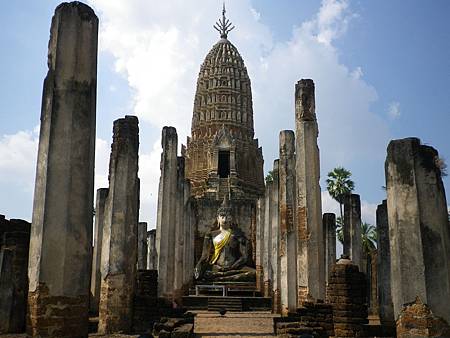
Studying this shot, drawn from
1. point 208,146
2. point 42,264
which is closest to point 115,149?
point 42,264

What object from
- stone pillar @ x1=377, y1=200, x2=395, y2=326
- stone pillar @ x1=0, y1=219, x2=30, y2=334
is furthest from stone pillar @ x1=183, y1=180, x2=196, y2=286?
stone pillar @ x1=0, y1=219, x2=30, y2=334

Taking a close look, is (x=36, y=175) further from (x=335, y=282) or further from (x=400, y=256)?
(x=335, y=282)

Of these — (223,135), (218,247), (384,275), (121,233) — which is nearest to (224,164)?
(223,135)

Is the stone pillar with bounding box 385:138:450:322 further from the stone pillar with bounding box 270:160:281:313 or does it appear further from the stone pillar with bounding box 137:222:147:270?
the stone pillar with bounding box 137:222:147:270

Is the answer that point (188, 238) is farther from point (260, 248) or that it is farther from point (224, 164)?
point (224, 164)

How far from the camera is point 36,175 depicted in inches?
312

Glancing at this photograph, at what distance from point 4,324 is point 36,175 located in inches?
141

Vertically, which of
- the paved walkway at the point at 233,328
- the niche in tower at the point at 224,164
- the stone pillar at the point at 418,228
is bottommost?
the paved walkway at the point at 233,328

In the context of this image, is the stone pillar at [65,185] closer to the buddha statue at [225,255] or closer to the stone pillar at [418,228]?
the stone pillar at [418,228]

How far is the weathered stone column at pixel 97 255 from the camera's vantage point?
53.6ft

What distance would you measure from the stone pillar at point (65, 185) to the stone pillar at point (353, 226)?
12.4 meters

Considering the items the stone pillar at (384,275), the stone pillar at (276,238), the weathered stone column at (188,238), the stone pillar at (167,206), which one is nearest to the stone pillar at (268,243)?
the stone pillar at (276,238)

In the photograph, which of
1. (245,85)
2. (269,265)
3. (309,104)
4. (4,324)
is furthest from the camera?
(245,85)

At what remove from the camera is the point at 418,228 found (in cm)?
761
